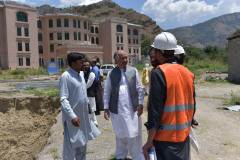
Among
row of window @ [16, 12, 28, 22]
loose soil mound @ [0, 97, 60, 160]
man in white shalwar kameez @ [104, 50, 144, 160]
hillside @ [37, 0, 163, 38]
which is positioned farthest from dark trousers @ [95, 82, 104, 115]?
hillside @ [37, 0, 163, 38]

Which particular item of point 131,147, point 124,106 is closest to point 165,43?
point 124,106

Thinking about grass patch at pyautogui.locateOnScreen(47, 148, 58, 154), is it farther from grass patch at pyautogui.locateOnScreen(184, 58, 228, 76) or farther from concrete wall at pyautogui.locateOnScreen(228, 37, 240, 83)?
grass patch at pyautogui.locateOnScreen(184, 58, 228, 76)

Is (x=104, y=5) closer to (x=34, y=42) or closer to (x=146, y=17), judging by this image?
(x=146, y=17)

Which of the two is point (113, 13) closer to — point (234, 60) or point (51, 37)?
point (51, 37)

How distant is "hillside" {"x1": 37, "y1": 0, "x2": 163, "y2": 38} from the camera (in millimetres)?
104213

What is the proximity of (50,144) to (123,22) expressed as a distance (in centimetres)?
4045

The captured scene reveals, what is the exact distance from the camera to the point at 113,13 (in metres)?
110

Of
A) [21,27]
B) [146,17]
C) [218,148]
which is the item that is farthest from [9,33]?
[146,17]

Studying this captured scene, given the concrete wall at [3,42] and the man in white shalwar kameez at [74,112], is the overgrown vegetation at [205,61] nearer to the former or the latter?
the man in white shalwar kameez at [74,112]

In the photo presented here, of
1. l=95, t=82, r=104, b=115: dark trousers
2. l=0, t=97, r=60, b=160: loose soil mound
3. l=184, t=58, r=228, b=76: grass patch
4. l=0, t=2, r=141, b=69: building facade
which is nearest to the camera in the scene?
l=95, t=82, r=104, b=115: dark trousers

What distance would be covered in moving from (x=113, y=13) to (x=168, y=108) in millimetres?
Answer: 114239

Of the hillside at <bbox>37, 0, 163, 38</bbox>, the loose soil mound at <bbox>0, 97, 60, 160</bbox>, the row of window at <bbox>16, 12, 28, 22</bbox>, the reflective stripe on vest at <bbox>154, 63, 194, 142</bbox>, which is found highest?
the hillside at <bbox>37, 0, 163, 38</bbox>

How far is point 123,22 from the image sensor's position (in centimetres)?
4247

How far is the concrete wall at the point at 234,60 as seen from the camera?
Answer: 14.3 m
